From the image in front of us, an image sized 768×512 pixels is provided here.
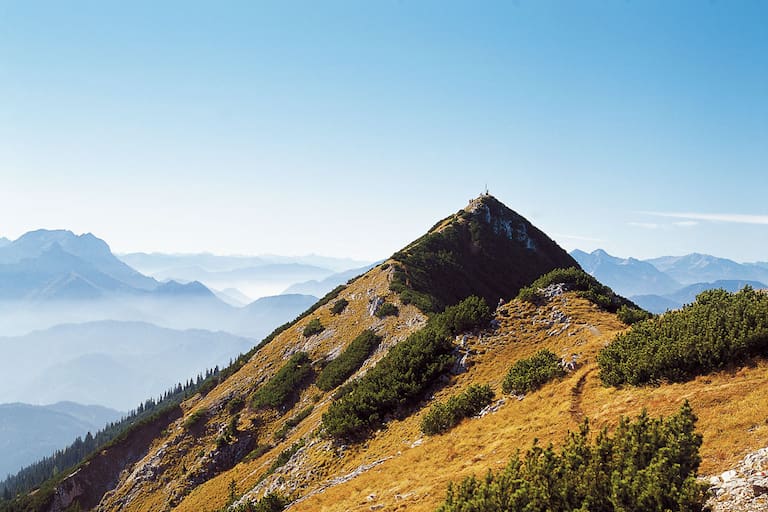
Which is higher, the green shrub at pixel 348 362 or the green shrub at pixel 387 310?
the green shrub at pixel 387 310

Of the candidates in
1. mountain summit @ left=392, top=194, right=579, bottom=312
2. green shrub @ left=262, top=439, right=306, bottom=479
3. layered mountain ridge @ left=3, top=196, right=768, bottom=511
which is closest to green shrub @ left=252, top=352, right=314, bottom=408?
layered mountain ridge @ left=3, top=196, right=768, bottom=511

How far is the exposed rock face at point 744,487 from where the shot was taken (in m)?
10.5

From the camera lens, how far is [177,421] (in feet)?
222

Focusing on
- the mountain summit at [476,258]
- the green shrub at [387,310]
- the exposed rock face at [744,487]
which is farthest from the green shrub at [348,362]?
the exposed rock face at [744,487]

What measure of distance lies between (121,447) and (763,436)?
81782 millimetres

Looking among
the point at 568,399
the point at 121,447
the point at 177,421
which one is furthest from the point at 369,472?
the point at 121,447

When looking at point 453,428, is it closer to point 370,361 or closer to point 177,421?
point 370,361

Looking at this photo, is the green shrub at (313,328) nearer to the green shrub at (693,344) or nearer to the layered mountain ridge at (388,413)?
the layered mountain ridge at (388,413)

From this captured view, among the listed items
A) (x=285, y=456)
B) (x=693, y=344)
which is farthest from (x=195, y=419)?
(x=693, y=344)

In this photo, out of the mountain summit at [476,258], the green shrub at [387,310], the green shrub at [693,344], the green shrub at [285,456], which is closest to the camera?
the green shrub at [693,344]

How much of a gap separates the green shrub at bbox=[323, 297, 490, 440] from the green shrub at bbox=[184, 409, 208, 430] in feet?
116

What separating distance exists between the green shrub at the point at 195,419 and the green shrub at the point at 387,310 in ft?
94.7

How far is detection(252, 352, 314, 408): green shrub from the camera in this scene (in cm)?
5591

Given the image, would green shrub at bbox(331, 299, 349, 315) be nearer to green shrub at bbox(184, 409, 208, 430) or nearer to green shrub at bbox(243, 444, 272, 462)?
green shrub at bbox(184, 409, 208, 430)
